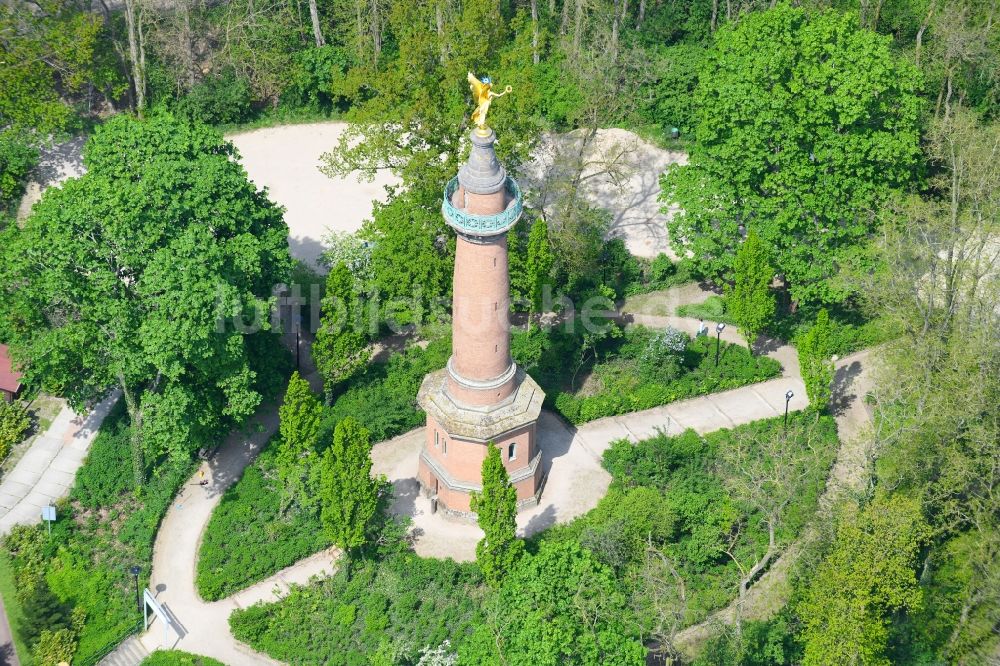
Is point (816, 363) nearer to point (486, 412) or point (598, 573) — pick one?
point (486, 412)

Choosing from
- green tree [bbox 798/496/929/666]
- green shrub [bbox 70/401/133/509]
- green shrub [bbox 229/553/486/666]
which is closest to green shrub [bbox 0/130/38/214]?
green shrub [bbox 70/401/133/509]

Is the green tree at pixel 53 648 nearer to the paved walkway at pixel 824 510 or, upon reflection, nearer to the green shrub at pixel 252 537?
the green shrub at pixel 252 537

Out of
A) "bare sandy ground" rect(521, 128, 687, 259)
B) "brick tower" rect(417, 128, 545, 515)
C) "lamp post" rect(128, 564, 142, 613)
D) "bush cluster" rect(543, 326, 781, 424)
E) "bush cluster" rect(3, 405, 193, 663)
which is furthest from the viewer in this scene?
"bare sandy ground" rect(521, 128, 687, 259)

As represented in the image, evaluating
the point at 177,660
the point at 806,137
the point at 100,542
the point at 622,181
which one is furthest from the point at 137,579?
the point at 622,181

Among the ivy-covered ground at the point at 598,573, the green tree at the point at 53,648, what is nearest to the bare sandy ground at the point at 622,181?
the ivy-covered ground at the point at 598,573

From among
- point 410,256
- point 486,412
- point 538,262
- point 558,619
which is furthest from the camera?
point 538,262

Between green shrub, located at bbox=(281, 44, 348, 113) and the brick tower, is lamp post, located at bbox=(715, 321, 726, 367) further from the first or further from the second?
green shrub, located at bbox=(281, 44, 348, 113)
